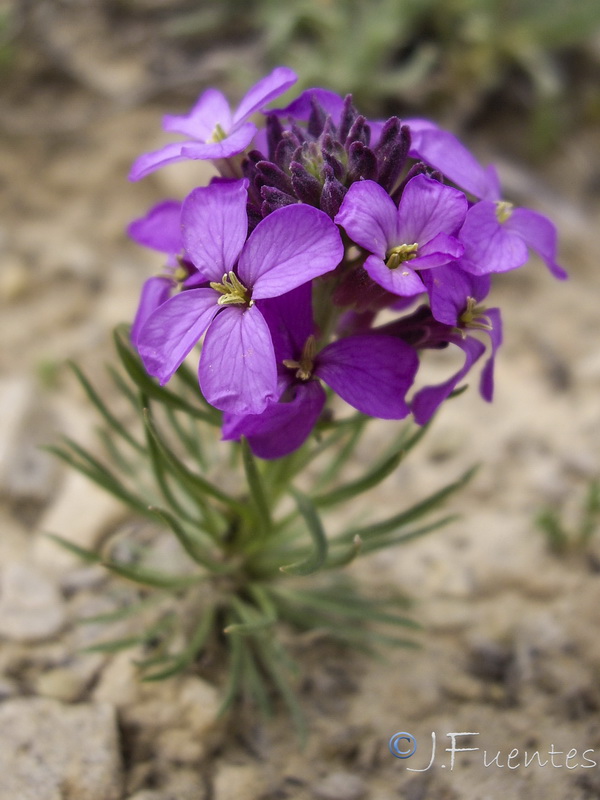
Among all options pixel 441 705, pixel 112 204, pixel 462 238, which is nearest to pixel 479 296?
pixel 462 238

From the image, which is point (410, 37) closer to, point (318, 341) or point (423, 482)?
point (423, 482)

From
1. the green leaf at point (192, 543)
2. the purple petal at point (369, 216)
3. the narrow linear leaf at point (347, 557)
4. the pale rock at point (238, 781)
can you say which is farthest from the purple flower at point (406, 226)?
the pale rock at point (238, 781)

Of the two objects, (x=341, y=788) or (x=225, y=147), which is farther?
(x=341, y=788)

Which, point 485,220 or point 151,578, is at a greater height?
point 485,220

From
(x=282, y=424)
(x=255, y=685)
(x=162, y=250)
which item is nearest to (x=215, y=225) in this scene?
(x=162, y=250)

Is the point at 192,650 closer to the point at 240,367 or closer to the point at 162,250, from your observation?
the point at 240,367
